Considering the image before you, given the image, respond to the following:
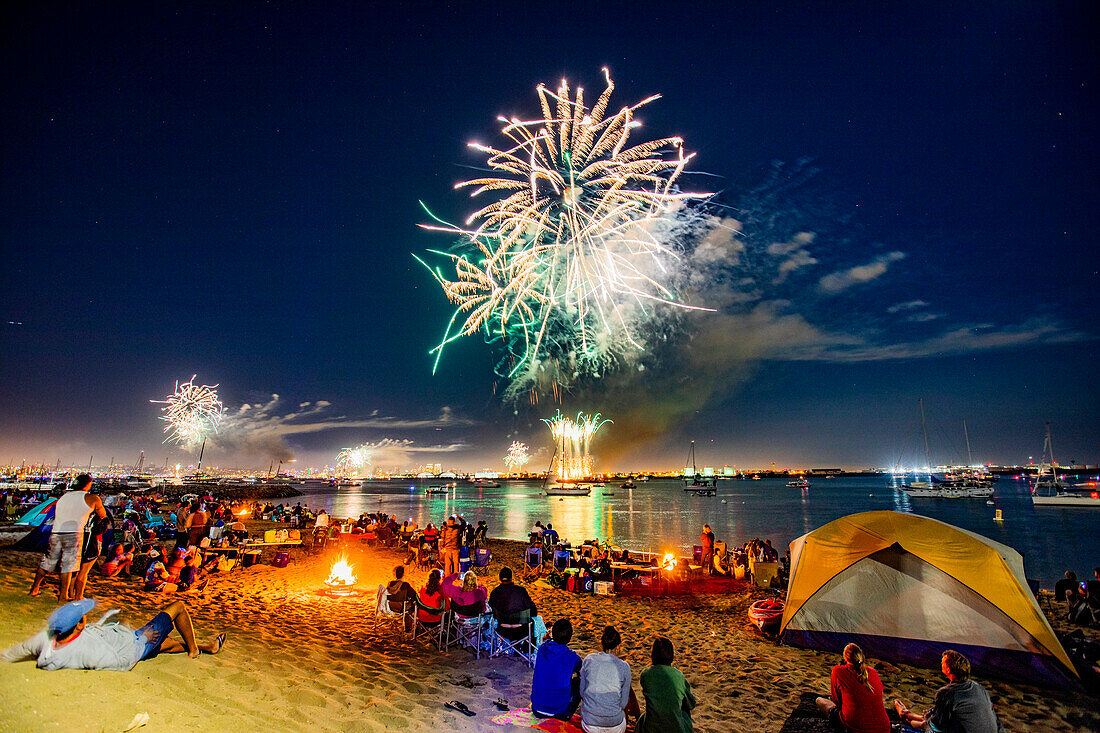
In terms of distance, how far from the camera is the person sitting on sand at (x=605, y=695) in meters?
4.86

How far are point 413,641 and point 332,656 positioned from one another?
1.41 metres

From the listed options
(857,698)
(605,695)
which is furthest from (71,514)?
(857,698)

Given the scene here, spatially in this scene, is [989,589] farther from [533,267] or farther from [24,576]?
[24,576]

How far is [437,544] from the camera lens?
56.6 ft

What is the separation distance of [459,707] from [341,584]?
311 inches

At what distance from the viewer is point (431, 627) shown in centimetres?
840

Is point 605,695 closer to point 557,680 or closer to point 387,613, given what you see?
point 557,680

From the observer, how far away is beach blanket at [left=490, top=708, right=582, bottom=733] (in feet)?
17.1

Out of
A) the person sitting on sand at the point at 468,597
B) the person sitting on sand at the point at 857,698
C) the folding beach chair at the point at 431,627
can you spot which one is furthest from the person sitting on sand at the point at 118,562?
the person sitting on sand at the point at 857,698

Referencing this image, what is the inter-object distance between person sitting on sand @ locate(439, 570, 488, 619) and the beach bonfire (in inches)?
194

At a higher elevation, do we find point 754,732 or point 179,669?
point 179,669

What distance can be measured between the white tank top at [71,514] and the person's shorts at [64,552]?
91mm

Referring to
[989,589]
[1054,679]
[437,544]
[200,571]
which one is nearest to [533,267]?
[437,544]

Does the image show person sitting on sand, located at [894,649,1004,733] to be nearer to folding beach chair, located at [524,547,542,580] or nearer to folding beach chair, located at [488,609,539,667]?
folding beach chair, located at [488,609,539,667]
